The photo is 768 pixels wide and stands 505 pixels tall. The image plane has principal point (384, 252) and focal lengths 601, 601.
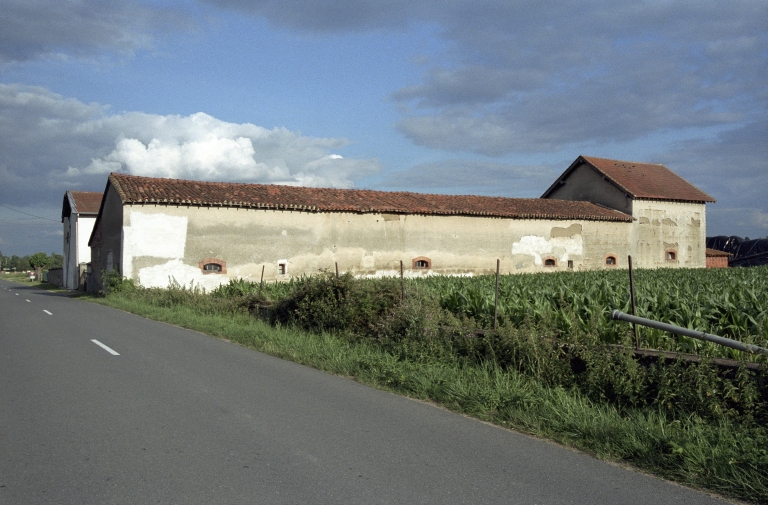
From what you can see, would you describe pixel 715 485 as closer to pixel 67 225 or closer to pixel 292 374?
pixel 292 374

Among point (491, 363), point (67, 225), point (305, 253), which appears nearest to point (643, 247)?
point (305, 253)

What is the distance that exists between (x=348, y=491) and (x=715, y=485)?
2819mm

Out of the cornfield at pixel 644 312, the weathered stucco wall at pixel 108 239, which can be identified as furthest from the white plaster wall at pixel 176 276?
the cornfield at pixel 644 312

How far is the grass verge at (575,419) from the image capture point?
15.8 feet

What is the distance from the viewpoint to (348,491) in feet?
14.6

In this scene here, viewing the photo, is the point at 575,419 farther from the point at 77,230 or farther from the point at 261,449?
the point at 77,230

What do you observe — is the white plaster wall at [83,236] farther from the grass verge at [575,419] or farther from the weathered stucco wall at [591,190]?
the grass verge at [575,419]

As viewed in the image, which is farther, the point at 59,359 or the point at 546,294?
the point at 546,294

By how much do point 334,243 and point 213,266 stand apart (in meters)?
6.04

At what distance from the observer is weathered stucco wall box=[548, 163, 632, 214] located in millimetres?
39906

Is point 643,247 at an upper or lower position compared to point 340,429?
upper

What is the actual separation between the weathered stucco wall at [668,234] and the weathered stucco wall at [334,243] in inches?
99.4

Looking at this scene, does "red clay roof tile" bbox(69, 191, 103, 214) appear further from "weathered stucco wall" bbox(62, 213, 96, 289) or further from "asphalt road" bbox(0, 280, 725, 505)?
"asphalt road" bbox(0, 280, 725, 505)

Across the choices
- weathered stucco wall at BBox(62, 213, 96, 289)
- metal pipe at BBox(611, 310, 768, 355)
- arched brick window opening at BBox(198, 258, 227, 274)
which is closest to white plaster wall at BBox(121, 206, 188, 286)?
arched brick window opening at BBox(198, 258, 227, 274)
